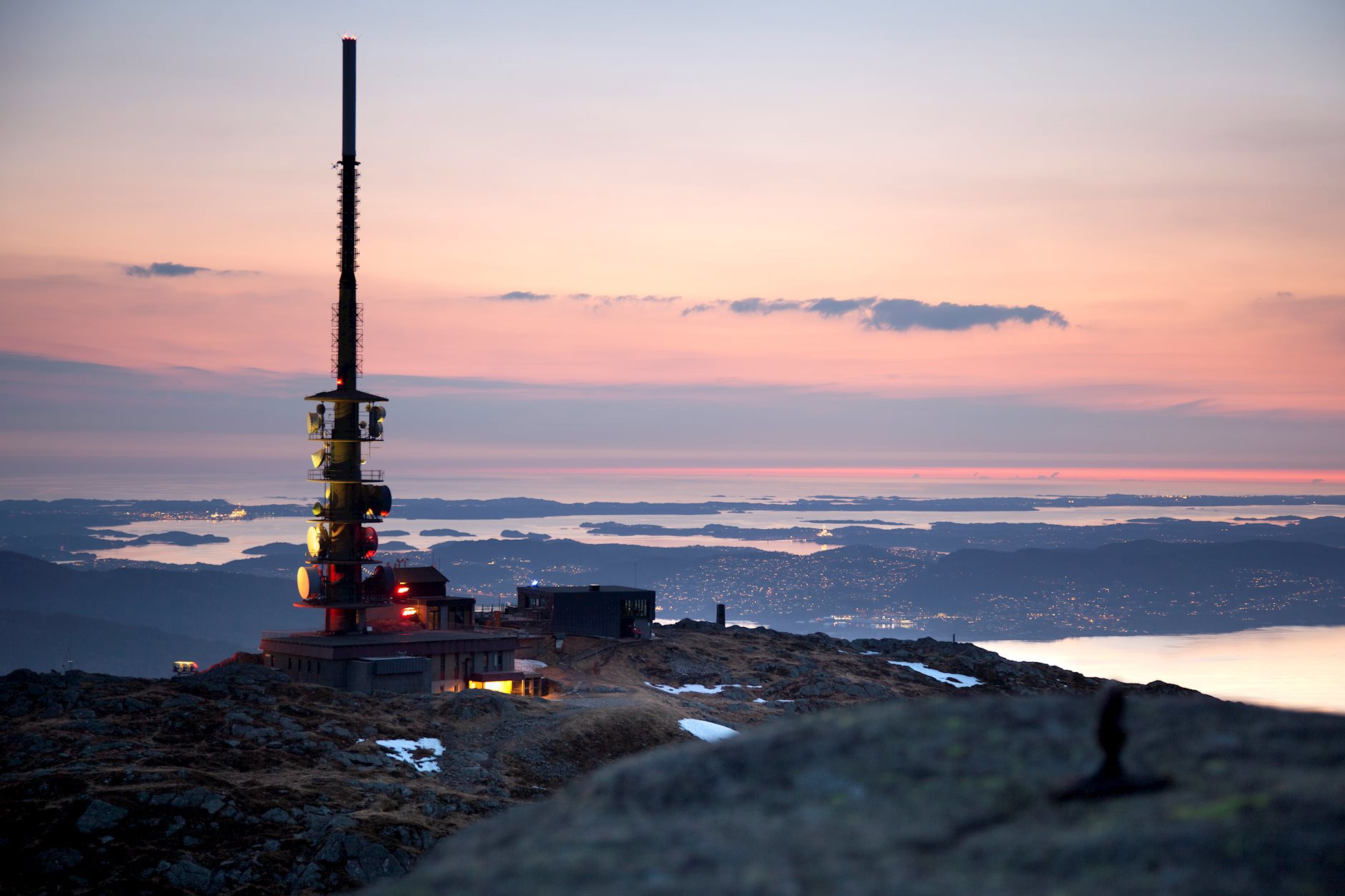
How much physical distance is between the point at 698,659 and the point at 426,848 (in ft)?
185

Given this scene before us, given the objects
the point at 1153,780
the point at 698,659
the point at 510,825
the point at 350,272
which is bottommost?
the point at 698,659

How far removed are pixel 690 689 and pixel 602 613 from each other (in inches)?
591

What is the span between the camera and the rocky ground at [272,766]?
40.2 meters

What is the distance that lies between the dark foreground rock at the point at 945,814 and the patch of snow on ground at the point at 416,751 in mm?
49387

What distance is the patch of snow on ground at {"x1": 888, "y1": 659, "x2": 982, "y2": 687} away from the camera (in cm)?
10576

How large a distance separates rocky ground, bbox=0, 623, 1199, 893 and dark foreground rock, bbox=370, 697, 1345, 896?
36018 mm

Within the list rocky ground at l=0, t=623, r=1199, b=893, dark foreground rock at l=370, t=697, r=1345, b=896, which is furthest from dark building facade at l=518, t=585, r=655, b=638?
dark foreground rock at l=370, t=697, r=1345, b=896

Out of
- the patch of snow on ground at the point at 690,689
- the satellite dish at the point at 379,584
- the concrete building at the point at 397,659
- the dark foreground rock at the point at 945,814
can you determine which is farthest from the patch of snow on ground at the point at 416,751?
the dark foreground rock at the point at 945,814

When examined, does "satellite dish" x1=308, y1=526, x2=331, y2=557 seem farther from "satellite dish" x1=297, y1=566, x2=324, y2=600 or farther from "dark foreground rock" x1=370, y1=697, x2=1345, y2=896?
"dark foreground rock" x1=370, y1=697, x2=1345, y2=896

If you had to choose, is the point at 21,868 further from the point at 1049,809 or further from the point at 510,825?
the point at 1049,809

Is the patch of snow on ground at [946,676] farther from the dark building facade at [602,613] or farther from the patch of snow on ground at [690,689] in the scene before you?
the dark building facade at [602,613]

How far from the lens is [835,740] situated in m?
9.21

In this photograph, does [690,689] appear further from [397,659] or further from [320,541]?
[320,541]

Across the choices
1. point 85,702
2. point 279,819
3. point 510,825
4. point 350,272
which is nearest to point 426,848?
point 279,819
